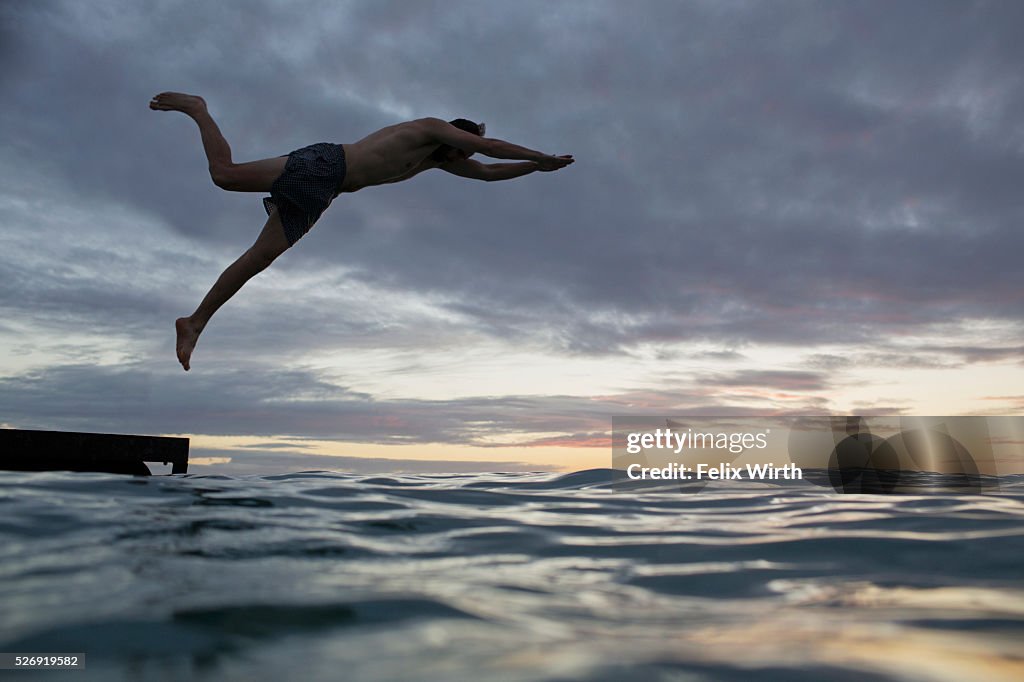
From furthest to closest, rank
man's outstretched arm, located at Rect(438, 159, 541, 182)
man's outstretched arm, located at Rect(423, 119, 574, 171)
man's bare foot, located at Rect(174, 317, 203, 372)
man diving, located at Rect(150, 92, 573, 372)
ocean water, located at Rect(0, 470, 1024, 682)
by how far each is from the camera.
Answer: man's outstretched arm, located at Rect(438, 159, 541, 182), man's bare foot, located at Rect(174, 317, 203, 372), man diving, located at Rect(150, 92, 573, 372), man's outstretched arm, located at Rect(423, 119, 574, 171), ocean water, located at Rect(0, 470, 1024, 682)

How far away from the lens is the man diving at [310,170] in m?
6.00

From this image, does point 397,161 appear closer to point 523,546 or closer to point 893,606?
point 523,546

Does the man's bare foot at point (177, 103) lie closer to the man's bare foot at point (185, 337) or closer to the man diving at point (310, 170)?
the man diving at point (310, 170)

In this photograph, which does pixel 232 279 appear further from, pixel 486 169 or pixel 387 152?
pixel 486 169

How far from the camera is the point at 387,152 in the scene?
240 inches

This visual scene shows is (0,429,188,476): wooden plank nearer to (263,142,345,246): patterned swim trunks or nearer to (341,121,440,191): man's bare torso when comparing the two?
(263,142,345,246): patterned swim trunks

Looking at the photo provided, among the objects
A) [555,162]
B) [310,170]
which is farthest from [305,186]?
[555,162]

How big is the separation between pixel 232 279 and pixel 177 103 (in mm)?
1819

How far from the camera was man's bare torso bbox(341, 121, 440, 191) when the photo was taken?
238 inches

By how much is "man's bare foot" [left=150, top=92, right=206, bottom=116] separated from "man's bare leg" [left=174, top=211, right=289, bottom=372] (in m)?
1.39

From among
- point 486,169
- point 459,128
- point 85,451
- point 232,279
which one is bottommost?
point 85,451

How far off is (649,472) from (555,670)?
24.2 feet

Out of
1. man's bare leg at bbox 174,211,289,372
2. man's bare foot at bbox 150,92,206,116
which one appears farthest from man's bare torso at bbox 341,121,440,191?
man's bare foot at bbox 150,92,206,116

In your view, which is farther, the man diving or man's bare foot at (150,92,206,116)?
man's bare foot at (150,92,206,116)
